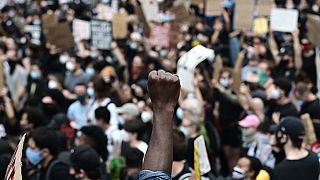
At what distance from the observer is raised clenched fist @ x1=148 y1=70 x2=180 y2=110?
2.60 meters

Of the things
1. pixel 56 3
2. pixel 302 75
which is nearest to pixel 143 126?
pixel 302 75

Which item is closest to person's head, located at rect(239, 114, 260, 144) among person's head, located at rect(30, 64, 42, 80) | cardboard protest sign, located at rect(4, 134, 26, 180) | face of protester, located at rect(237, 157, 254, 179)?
face of protester, located at rect(237, 157, 254, 179)

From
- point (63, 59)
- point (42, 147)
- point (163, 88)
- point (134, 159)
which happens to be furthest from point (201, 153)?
point (63, 59)

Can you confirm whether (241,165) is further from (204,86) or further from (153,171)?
(204,86)

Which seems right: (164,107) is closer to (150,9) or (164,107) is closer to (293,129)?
(293,129)

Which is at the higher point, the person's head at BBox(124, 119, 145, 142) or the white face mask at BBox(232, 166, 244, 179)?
the person's head at BBox(124, 119, 145, 142)

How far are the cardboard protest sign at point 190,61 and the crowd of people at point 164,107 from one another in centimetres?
28

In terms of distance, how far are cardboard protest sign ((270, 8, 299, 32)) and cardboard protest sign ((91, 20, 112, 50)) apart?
2535 millimetres

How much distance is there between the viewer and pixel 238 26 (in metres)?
8.99

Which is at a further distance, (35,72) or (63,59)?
(63,59)

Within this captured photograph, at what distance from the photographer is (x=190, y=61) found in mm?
5078

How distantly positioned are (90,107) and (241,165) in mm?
2838

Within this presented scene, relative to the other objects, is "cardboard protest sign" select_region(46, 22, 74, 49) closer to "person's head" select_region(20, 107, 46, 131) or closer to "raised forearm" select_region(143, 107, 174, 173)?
"person's head" select_region(20, 107, 46, 131)

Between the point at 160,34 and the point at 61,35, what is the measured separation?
5.80ft
